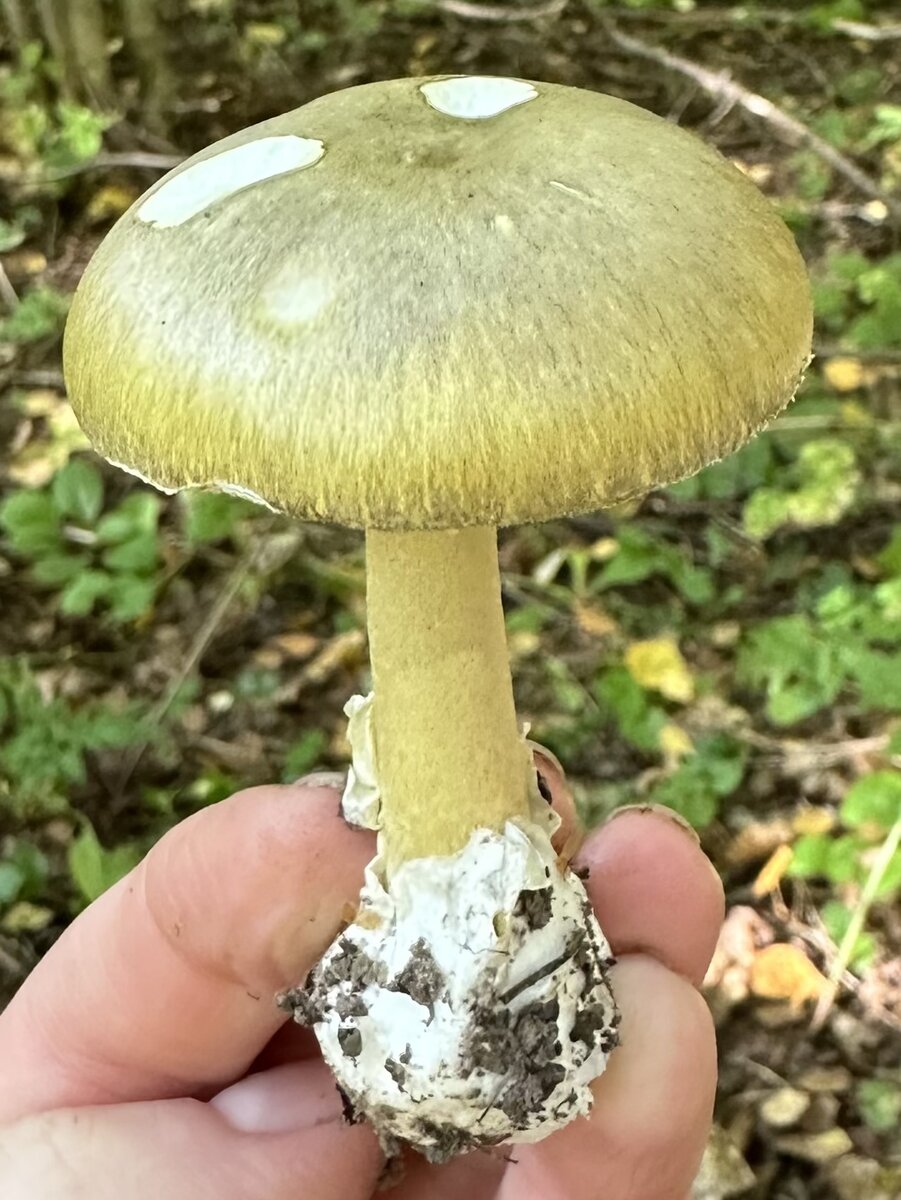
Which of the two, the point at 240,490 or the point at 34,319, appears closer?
the point at 240,490

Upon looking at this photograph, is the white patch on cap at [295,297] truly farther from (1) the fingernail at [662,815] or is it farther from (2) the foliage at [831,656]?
(2) the foliage at [831,656]

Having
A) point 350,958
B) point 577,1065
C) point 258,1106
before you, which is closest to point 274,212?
point 350,958

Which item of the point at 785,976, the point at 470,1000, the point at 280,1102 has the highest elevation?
the point at 470,1000

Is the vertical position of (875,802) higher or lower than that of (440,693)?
lower

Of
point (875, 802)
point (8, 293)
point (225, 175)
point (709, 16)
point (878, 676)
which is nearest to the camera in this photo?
point (225, 175)

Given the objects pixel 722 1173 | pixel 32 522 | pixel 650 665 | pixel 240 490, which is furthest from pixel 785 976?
pixel 32 522

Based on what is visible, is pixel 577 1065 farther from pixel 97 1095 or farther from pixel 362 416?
pixel 362 416

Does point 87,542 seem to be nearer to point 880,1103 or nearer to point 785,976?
point 785,976
